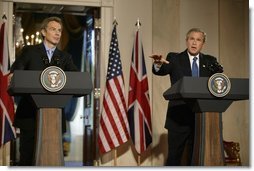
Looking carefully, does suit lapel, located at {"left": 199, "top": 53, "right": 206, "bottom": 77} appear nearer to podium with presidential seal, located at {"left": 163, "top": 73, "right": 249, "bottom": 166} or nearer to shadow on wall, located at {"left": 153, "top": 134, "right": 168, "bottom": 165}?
podium with presidential seal, located at {"left": 163, "top": 73, "right": 249, "bottom": 166}

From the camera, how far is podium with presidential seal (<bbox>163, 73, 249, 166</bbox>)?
3945 millimetres

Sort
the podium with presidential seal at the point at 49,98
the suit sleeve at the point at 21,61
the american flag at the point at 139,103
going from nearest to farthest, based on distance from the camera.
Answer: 1. the podium with presidential seal at the point at 49,98
2. the suit sleeve at the point at 21,61
3. the american flag at the point at 139,103

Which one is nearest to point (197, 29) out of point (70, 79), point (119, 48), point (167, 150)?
point (119, 48)

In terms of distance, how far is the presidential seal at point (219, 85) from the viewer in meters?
3.97

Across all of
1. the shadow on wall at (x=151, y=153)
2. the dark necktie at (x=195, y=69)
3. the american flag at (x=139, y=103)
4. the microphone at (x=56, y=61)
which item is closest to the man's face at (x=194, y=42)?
the dark necktie at (x=195, y=69)

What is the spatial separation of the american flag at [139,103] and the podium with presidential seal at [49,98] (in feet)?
3.64

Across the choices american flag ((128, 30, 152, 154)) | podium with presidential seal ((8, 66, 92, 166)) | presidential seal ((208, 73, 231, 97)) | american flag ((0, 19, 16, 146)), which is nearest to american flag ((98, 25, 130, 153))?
american flag ((128, 30, 152, 154))

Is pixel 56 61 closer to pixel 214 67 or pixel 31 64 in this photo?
pixel 31 64

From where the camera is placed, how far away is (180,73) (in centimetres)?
441

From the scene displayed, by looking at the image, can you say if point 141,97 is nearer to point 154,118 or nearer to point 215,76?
point 154,118

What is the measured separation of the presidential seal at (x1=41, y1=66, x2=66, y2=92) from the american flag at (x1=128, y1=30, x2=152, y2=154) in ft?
3.78

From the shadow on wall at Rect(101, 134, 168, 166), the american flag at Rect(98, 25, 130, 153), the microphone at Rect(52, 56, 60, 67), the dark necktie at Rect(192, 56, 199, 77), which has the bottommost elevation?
the shadow on wall at Rect(101, 134, 168, 166)

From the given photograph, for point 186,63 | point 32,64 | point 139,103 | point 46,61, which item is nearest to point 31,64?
point 32,64

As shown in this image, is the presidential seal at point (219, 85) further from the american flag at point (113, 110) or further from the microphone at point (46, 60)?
the microphone at point (46, 60)
